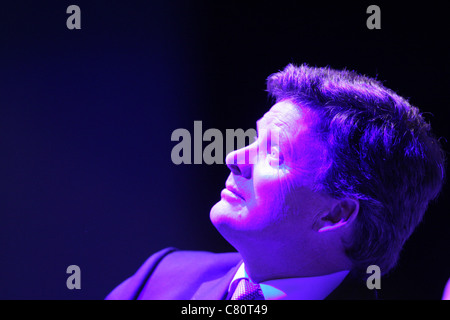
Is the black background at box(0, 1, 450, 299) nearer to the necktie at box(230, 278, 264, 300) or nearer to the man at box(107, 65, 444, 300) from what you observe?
the man at box(107, 65, 444, 300)

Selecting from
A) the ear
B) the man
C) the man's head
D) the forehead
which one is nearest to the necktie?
the man

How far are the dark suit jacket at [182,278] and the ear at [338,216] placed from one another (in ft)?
1.10

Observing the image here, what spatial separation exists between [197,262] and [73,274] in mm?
507

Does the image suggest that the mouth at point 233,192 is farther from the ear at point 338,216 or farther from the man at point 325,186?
the ear at point 338,216

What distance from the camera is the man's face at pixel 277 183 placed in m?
1.17

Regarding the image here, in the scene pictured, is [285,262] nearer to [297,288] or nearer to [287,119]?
[297,288]

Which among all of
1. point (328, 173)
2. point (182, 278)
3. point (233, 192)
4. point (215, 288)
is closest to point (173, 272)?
point (182, 278)

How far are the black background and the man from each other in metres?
0.24

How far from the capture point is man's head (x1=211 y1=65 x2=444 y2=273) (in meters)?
1.18

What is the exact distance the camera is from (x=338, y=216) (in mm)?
1229

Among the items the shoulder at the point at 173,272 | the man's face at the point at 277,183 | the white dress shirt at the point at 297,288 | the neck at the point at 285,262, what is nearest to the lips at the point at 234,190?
the man's face at the point at 277,183

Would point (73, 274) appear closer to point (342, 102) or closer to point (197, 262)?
point (197, 262)

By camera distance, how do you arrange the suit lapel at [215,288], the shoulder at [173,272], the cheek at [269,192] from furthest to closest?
the shoulder at [173,272] → the suit lapel at [215,288] → the cheek at [269,192]

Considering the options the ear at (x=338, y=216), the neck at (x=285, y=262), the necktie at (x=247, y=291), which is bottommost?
the necktie at (x=247, y=291)
